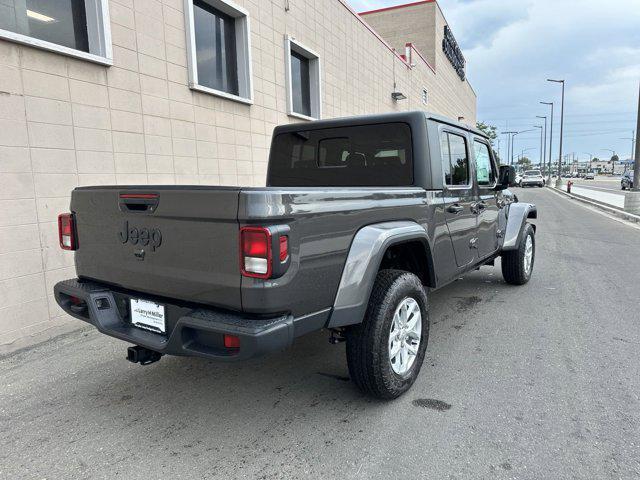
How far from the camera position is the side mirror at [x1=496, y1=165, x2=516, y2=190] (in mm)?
5078

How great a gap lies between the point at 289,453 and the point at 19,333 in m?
3.32

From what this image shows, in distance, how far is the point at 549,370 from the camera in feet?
11.4

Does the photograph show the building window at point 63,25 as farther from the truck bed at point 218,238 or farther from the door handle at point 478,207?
A: the door handle at point 478,207

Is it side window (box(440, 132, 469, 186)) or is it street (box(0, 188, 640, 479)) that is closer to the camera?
street (box(0, 188, 640, 479))

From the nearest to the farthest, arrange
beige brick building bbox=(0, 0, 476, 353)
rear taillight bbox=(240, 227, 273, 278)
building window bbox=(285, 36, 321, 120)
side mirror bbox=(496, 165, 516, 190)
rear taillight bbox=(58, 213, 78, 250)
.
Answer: rear taillight bbox=(240, 227, 273, 278), rear taillight bbox=(58, 213, 78, 250), beige brick building bbox=(0, 0, 476, 353), side mirror bbox=(496, 165, 516, 190), building window bbox=(285, 36, 321, 120)

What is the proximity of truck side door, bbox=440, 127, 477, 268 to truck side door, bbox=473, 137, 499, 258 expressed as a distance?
0.22m

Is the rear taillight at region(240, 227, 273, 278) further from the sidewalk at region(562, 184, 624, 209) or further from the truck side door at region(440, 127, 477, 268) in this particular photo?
the sidewalk at region(562, 184, 624, 209)

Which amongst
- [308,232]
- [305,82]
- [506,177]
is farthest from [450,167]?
[305,82]

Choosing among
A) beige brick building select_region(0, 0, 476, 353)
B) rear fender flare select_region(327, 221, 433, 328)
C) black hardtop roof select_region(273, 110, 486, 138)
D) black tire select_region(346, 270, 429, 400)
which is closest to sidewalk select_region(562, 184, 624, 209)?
beige brick building select_region(0, 0, 476, 353)

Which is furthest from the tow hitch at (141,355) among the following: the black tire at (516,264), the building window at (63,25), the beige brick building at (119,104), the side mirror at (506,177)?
the black tire at (516,264)

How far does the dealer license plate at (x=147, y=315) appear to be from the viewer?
2579 millimetres

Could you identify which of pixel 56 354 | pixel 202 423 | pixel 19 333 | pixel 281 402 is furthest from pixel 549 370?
pixel 19 333

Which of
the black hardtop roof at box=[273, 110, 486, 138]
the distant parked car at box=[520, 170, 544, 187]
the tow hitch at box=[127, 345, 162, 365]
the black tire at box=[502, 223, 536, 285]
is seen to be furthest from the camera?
the distant parked car at box=[520, 170, 544, 187]

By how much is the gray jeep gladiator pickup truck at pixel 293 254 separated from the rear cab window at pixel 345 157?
14 mm
